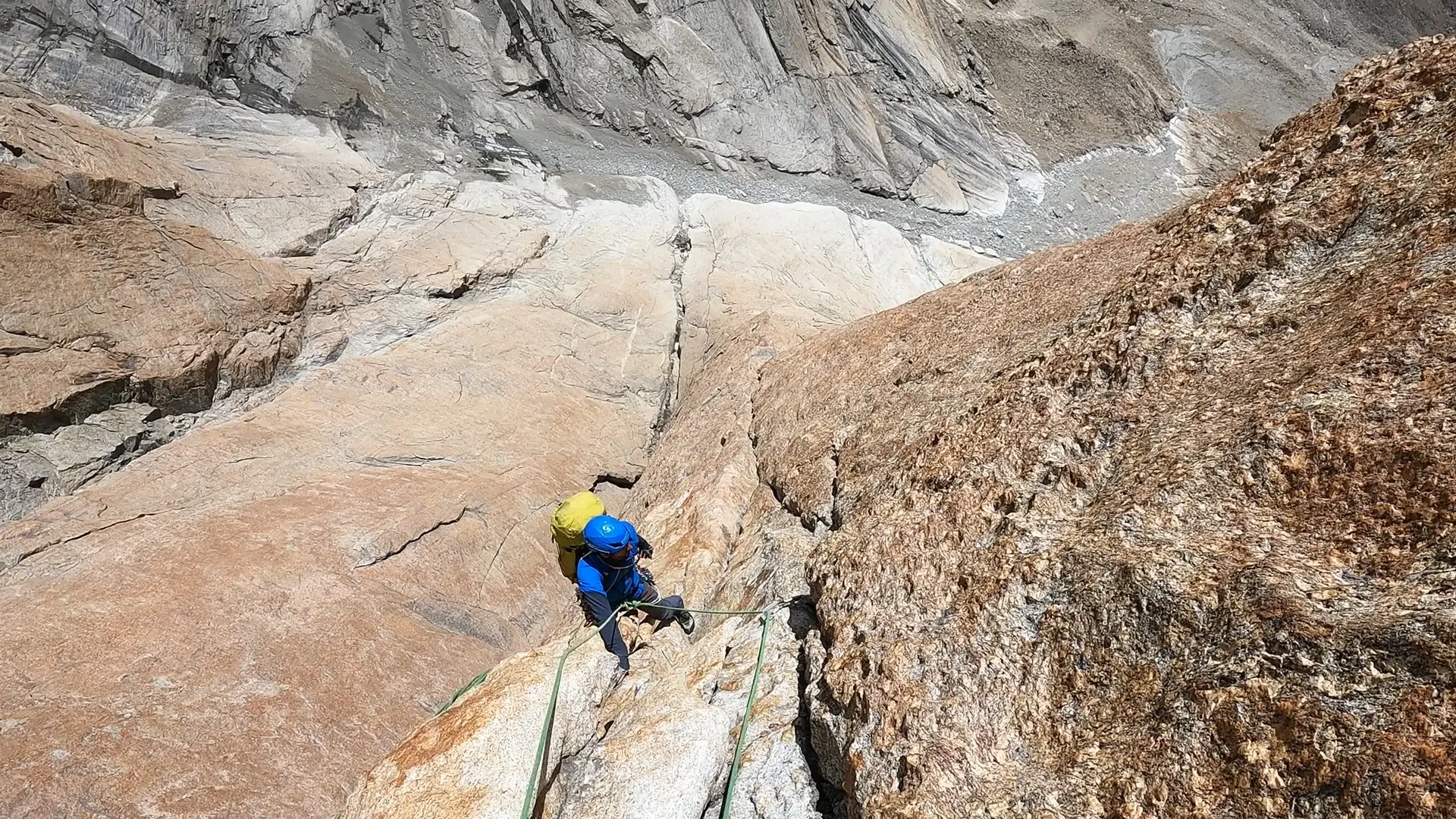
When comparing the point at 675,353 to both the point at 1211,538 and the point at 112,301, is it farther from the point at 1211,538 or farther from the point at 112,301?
the point at 1211,538

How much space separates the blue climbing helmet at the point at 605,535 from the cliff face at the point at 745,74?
1903 cm

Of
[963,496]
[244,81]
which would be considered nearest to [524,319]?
[963,496]

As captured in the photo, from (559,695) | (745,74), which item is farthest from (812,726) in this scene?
(745,74)

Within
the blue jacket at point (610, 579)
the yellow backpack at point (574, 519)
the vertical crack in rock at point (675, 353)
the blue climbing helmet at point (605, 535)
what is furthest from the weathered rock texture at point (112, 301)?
the blue climbing helmet at point (605, 535)

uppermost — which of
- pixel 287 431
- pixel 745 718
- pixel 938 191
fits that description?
pixel 938 191

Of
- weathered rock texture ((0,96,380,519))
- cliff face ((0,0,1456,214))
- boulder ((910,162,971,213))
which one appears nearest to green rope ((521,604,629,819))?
weathered rock texture ((0,96,380,519))

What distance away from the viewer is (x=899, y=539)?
20.7 ft

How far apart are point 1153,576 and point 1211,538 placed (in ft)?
1.30

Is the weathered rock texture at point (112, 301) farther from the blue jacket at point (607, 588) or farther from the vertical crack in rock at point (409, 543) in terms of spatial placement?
the blue jacket at point (607, 588)

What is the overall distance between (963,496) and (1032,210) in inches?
1140

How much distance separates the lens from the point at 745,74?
3067 cm

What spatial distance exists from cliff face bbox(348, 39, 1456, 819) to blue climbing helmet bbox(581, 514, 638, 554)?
3.37 ft

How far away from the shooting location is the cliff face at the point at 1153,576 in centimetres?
371

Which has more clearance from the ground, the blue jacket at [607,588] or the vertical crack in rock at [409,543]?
the blue jacket at [607,588]
